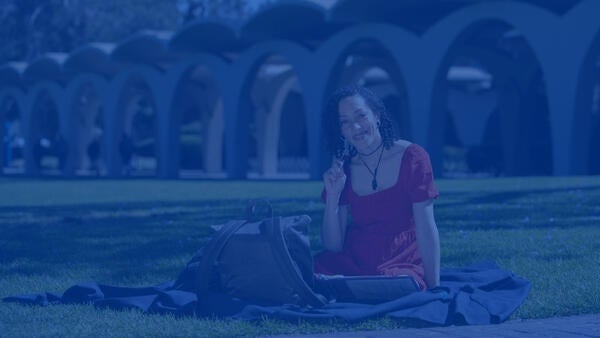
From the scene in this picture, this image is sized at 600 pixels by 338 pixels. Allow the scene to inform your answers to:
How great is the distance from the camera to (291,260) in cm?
528

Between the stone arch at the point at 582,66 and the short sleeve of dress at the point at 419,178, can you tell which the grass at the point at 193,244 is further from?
the stone arch at the point at 582,66

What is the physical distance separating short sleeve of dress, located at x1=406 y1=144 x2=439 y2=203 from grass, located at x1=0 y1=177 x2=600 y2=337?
31.4 inches

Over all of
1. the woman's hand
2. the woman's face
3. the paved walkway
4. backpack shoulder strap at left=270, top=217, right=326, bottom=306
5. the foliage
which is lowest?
the paved walkway

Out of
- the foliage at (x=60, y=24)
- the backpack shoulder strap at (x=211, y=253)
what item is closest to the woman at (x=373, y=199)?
the backpack shoulder strap at (x=211, y=253)

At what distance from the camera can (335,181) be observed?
5801 mm

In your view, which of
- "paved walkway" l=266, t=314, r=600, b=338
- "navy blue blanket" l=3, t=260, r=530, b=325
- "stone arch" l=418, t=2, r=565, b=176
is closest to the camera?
"paved walkway" l=266, t=314, r=600, b=338

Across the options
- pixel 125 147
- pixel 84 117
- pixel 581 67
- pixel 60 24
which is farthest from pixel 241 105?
pixel 60 24

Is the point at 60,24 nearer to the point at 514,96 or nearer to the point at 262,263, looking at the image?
the point at 514,96

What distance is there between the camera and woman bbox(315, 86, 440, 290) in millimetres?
5629

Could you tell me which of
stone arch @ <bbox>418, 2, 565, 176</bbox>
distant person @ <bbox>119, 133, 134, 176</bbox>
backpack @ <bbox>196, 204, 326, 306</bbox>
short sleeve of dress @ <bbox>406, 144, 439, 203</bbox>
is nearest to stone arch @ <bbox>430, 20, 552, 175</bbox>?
stone arch @ <bbox>418, 2, 565, 176</bbox>

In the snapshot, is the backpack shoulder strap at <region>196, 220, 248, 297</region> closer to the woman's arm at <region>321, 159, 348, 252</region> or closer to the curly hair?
the woman's arm at <region>321, 159, 348, 252</region>

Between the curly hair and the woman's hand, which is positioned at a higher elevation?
the curly hair

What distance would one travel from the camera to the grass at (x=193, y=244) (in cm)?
521

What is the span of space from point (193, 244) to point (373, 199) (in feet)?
12.5
